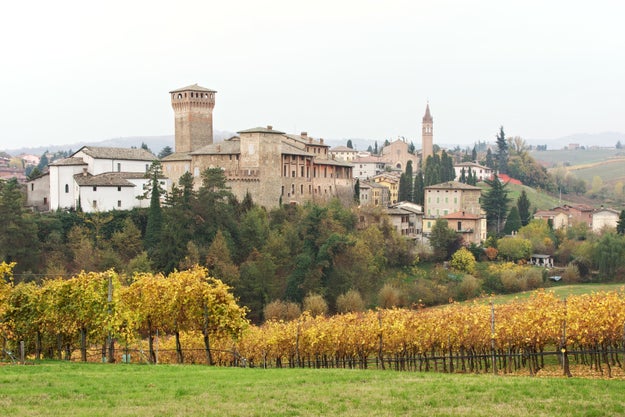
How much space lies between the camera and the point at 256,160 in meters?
64.3

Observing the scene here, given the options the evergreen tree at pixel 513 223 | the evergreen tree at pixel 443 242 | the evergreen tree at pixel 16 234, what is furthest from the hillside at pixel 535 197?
the evergreen tree at pixel 16 234

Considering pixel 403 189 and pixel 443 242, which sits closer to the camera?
pixel 443 242

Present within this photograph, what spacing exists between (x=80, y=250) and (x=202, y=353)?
68.1 feet

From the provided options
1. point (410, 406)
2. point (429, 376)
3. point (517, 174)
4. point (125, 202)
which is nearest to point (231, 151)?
point (125, 202)

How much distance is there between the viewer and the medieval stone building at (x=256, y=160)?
64.4 meters

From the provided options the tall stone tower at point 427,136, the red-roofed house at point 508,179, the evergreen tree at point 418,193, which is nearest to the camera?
the evergreen tree at point 418,193

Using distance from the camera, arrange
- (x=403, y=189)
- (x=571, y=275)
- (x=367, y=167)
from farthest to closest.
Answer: (x=367, y=167) → (x=403, y=189) → (x=571, y=275)

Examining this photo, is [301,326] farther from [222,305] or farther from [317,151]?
[317,151]

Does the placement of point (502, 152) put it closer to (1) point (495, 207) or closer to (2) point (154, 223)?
(1) point (495, 207)

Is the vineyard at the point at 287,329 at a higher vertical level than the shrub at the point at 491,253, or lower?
lower

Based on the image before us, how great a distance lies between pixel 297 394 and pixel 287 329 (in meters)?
14.2

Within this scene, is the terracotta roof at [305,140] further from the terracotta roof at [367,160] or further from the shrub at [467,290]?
the terracotta roof at [367,160]

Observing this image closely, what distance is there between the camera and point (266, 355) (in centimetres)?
3353

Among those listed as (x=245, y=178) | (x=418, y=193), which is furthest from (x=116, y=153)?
(x=418, y=193)
